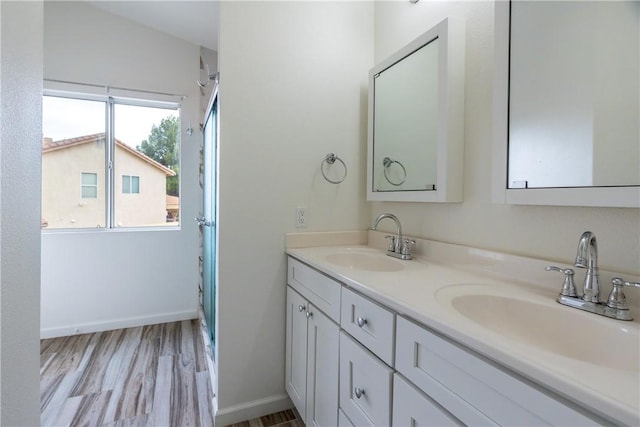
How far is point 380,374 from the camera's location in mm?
919

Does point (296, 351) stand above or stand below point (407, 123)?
below

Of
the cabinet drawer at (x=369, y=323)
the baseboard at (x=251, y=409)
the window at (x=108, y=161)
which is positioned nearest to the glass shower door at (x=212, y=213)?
the baseboard at (x=251, y=409)

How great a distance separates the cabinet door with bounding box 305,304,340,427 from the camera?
1.20 meters

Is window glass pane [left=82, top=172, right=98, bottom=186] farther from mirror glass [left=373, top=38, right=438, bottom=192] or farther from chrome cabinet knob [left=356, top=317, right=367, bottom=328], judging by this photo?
chrome cabinet knob [left=356, top=317, right=367, bottom=328]

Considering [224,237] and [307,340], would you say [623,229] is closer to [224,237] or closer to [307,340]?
[307,340]

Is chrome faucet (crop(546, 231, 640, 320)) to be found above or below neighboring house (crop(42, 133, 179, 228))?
below

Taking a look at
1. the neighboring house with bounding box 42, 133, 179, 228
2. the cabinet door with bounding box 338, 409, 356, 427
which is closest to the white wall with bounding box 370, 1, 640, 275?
the cabinet door with bounding box 338, 409, 356, 427

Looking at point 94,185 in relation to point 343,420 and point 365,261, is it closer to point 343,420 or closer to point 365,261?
point 365,261

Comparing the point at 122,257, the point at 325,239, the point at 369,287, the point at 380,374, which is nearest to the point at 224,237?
the point at 325,239

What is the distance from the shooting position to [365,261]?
63.8 inches

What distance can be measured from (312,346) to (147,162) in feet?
7.77

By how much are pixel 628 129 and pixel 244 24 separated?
161 centimetres

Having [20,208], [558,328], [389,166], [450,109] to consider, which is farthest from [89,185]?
[558,328]

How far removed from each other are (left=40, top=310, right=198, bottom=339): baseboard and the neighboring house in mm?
846
